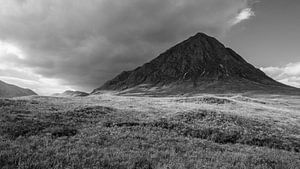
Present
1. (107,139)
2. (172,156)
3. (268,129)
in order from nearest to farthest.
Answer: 1. (172,156)
2. (107,139)
3. (268,129)

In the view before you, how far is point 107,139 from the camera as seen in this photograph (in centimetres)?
1298

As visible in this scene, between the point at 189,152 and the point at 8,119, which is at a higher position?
the point at 8,119

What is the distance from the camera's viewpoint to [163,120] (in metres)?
21.0

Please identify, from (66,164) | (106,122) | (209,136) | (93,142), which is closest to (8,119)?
(106,122)

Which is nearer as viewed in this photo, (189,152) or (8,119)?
(189,152)

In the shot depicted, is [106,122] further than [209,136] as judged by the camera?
Yes

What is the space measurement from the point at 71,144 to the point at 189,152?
6.37 m

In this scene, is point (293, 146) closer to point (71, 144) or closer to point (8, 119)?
point (71, 144)

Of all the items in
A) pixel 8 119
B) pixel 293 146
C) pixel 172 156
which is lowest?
pixel 293 146

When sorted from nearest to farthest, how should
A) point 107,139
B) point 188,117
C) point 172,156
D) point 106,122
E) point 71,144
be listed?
1. point 172,156
2. point 71,144
3. point 107,139
4. point 106,122
5. point 188,117

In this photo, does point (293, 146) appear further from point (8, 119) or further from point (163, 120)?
point (8, 119)

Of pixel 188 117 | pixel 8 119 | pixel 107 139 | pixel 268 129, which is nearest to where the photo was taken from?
pixel 107 139

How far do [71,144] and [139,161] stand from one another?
4145 mm

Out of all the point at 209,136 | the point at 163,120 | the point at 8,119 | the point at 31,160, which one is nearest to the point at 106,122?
the point at 163,120
